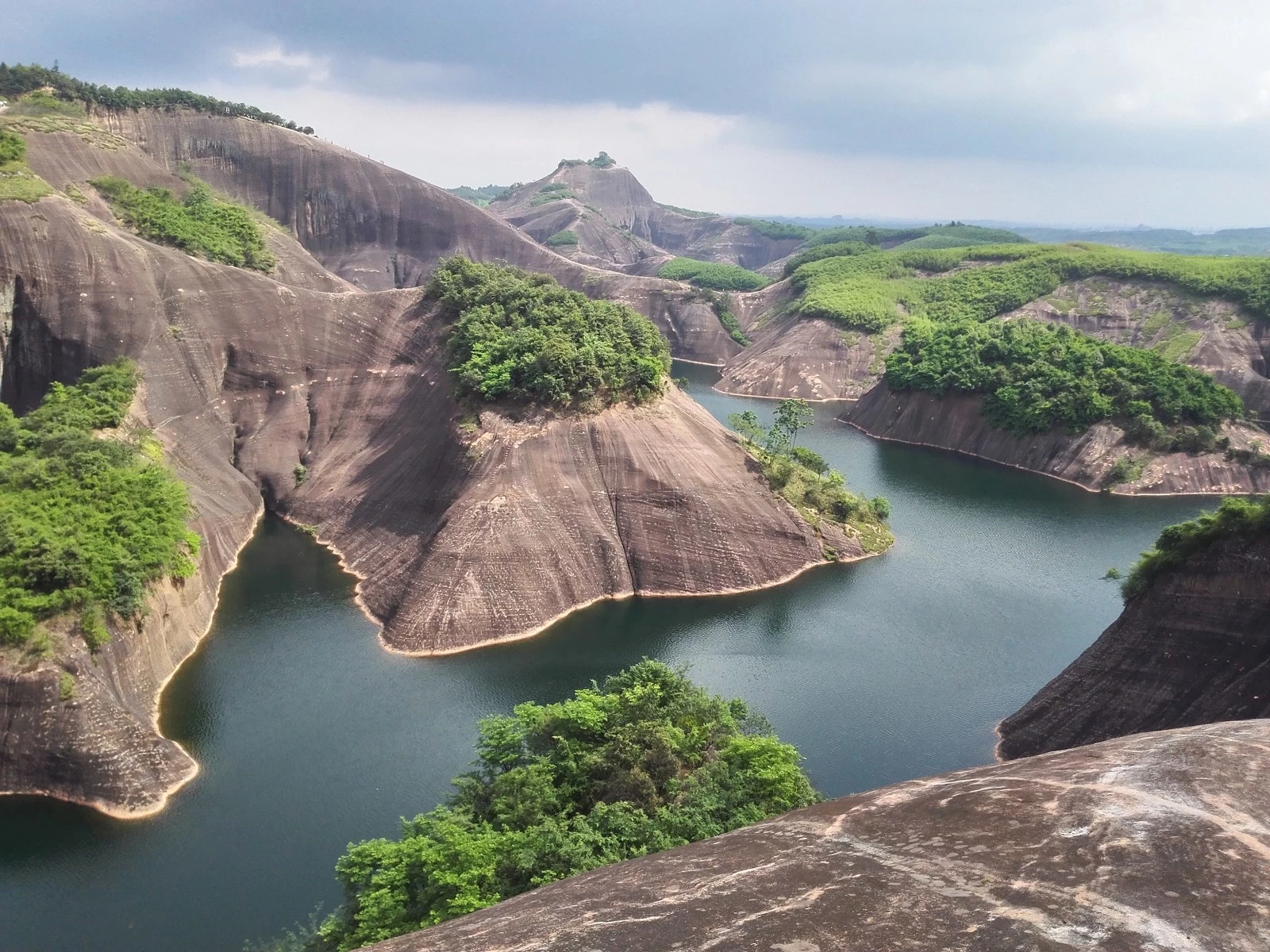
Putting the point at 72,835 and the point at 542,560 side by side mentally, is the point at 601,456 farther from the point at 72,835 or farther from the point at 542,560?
the point at 72,835

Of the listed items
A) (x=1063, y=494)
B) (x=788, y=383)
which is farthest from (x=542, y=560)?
(x=788, y=383)

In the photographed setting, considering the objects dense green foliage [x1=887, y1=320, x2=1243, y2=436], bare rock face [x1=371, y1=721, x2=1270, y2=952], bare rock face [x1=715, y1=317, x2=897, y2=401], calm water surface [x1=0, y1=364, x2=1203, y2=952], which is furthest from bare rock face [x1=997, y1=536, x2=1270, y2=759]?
bare rock face [x1=715, y1=317, x2=897, y2=401]

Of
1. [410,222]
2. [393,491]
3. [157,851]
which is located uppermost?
[410,222]

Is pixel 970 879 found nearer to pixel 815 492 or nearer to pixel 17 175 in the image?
pixel 815 492

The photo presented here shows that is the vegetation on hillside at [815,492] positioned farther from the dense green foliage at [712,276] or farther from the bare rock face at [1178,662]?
the dense green foliage at [712,276]

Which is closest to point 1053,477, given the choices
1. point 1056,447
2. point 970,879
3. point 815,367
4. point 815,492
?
point 1056,447
